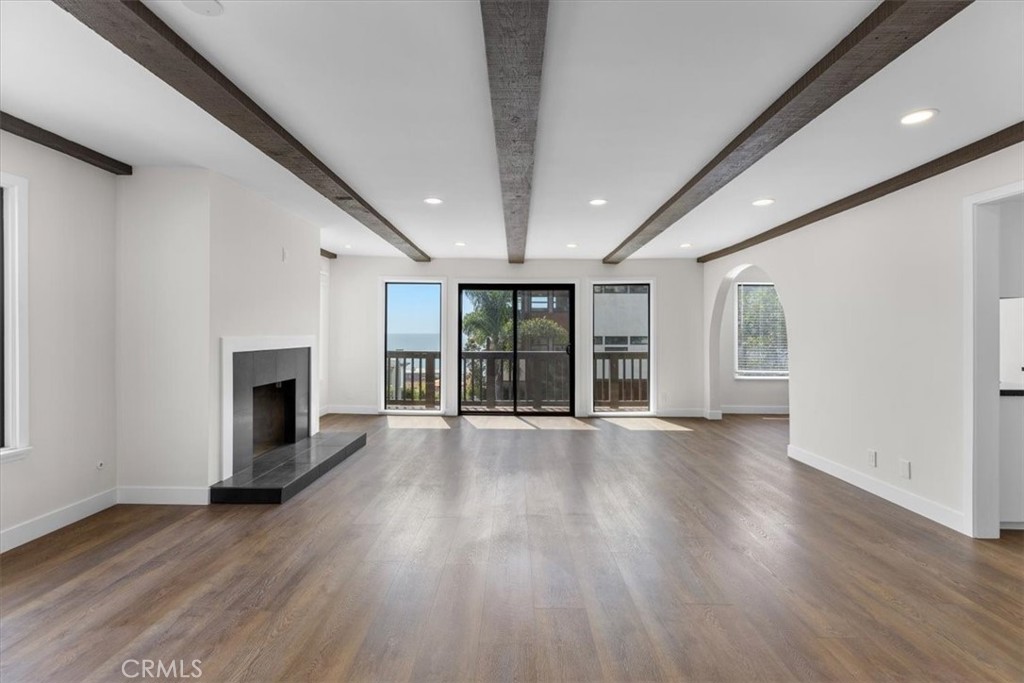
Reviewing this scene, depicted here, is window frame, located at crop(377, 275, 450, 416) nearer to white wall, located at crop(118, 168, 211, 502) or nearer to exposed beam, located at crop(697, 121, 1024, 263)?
white wall, located at crop(118, 168, 211, 502)

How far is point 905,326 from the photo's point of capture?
12.0 ft

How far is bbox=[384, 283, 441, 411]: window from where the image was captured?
7695mm

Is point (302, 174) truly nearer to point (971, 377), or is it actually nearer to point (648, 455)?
point (648, 455)

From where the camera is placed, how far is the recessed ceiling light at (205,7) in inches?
68.6

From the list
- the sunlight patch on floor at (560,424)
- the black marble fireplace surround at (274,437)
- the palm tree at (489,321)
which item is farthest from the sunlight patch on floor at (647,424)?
the black marble fireplace surround at (274,437)

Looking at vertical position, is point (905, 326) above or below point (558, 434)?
above

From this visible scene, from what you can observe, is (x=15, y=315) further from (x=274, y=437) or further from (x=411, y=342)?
(x=411, y=342)

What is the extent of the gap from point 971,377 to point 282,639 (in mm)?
4054

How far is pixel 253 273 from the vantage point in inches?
164

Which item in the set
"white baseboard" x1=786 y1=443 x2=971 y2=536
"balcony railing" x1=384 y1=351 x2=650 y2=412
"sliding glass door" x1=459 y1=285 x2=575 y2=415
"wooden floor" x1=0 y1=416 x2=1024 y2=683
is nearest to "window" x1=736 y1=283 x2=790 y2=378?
"balcony railing" x1=384 y1=351 x2=650 y2=412

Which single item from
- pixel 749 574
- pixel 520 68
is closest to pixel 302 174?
pixel 520 68

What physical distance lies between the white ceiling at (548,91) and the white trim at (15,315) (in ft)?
1.64

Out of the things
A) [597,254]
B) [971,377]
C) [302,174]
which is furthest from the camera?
[597,254]

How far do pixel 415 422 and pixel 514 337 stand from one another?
1.95 metres
